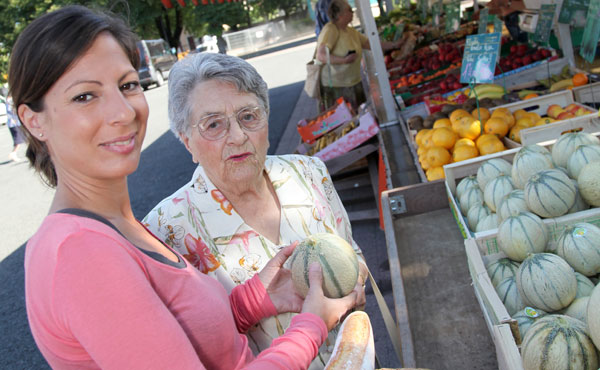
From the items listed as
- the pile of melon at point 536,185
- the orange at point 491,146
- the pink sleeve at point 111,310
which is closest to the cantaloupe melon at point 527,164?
the pile of melon at point 536,185

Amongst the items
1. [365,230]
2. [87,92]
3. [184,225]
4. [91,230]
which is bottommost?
[365,230]

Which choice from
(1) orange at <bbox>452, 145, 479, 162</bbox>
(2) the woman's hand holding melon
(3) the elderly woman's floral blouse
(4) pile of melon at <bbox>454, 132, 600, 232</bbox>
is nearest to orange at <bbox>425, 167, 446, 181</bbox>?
(1) orange at <bbox>452, 145, 479, 162</bbox>

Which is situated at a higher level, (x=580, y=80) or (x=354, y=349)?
(x=354, y=349)

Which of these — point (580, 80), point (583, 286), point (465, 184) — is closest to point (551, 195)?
point (583, 286)

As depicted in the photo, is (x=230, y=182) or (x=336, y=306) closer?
(x=336, y=306)

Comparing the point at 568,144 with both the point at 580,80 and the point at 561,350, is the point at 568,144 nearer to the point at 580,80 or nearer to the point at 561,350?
the point at 561,350

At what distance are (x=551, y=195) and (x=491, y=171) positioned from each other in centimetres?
62

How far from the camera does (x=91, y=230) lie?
42.3 inches

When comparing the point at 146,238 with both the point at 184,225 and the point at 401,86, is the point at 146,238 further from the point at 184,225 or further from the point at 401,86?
the point at 401,86

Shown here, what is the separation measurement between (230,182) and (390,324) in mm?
873

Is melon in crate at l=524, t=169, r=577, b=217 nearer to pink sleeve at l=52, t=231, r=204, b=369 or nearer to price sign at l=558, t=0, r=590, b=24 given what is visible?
pink sleeve at l=52, t=231, r=204, b=369

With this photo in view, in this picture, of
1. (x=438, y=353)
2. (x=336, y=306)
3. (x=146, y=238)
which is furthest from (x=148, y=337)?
(x=438, y=353)

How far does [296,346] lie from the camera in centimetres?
120

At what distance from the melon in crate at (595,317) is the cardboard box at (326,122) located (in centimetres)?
478
